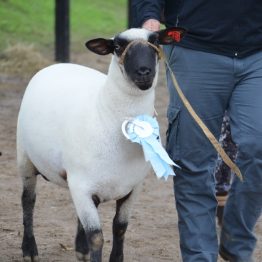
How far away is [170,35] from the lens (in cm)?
491

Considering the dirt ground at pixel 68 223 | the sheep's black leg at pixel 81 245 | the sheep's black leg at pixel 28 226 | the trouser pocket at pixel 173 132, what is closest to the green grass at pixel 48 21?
the dirt ground at pixel 68 223

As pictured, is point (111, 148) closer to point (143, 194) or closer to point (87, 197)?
point (87, 197)

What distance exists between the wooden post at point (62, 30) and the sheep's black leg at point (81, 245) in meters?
7.41

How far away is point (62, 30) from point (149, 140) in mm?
8375

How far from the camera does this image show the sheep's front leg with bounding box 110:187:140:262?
5.37 metres

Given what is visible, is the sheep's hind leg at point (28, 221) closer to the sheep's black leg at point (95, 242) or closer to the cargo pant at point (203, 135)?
the sheep's black leg at point (95, 242)

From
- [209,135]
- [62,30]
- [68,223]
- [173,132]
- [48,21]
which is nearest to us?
[209,135]

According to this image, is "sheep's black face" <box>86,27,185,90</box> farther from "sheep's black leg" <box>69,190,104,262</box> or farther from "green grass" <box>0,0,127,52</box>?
"green grass" <box>0,0,127,52</box>

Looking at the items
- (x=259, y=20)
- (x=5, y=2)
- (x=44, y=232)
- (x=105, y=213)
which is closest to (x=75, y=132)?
(x=259, y=20)

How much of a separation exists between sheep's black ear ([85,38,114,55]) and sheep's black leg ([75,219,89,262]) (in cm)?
141

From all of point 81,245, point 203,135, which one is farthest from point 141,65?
point 81,245

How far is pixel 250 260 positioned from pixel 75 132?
1307mm

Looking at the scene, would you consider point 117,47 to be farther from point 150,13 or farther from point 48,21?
point 48,21

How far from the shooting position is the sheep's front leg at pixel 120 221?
5.37m
